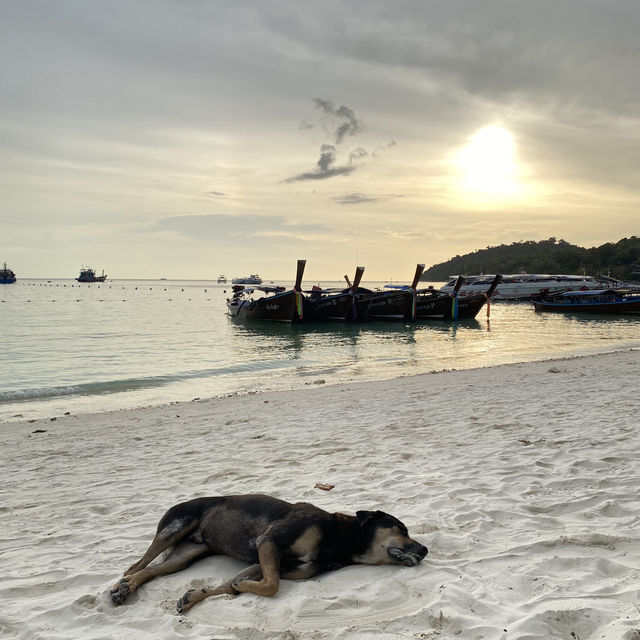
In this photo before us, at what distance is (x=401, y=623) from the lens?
2.69m

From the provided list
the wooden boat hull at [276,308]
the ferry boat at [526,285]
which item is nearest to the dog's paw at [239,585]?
the wooden boat hull at [276,308]

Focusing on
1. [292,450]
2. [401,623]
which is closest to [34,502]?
[292,450]

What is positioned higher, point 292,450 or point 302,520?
point 302,520

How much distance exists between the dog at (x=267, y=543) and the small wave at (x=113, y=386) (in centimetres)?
1202

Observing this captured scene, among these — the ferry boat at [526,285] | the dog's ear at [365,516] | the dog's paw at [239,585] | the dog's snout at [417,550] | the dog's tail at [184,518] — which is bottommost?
the dog's paw at [239,585]

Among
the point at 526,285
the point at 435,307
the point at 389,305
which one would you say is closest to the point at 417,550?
the point at 389,305

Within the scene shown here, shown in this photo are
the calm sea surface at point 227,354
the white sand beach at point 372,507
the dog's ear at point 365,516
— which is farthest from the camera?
the calm sea surface at point 227,354

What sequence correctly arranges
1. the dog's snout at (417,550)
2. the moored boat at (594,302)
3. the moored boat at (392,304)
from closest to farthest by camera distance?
1. the dog's snout at (417,550)
2. the moored boat at (392,304)
3. the moored boat at (594,302)

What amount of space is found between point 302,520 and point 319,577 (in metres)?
0.36

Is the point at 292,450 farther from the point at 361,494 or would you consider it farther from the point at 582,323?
the point at 582,323

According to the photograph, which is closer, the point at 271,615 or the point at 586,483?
the point at 271,615

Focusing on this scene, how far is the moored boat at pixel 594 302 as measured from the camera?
4447cm

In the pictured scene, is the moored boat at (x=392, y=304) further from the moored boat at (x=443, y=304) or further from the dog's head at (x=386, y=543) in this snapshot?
the dog's head at (x=386, y=543)

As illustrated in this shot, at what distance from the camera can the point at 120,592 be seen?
3090 mm
